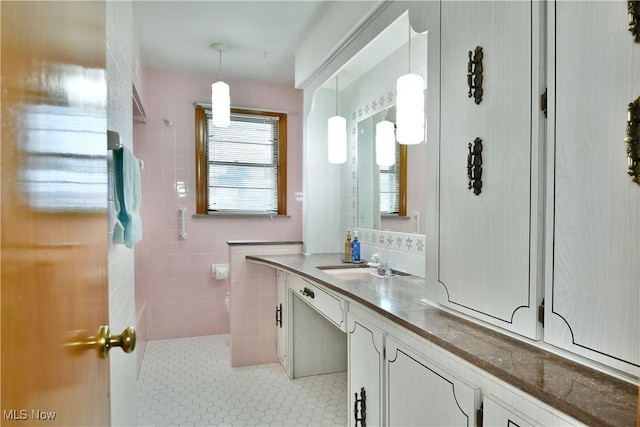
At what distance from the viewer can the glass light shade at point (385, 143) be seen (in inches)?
106

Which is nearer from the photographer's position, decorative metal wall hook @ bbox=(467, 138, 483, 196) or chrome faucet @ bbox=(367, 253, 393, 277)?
decorative metal wall hook @ bbox=(467, 138, 483, 196)

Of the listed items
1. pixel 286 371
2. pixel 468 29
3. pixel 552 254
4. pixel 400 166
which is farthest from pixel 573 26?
pixel 286 371

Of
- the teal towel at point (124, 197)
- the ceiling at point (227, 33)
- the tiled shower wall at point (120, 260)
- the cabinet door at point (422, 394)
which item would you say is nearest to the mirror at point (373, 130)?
the ceiling at point (227, 33)

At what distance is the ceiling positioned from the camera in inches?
102

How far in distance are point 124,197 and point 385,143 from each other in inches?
73.0

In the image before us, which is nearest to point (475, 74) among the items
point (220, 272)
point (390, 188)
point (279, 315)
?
point (390, 188)

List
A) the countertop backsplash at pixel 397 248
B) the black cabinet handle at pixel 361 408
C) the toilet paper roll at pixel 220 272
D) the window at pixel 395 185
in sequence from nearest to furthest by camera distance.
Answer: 1. the black cabinet handle at pixel 361 408
2. the countertop backsplash at pixel 397 248
3. the window at pixel 395 185
4. the toilet paper roll at pixel 220 272

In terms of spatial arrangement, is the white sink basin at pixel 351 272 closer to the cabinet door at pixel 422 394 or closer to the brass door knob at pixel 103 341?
the cabinet door at pixel 422 394

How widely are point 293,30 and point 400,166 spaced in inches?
54.4

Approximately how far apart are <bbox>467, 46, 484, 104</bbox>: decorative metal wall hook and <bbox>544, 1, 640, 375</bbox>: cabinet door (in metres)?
0.26

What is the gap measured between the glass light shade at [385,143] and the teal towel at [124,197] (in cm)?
175

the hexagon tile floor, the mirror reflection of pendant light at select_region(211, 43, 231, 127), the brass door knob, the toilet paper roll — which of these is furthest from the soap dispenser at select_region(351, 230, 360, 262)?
the brass door knob

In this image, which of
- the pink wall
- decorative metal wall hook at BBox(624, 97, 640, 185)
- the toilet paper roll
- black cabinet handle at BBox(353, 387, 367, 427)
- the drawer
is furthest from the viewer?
the toilet paper roll

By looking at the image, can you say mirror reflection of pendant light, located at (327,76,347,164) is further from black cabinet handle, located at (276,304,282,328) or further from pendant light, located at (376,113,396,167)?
black cabinet handle, located at (276,304,282,328)
